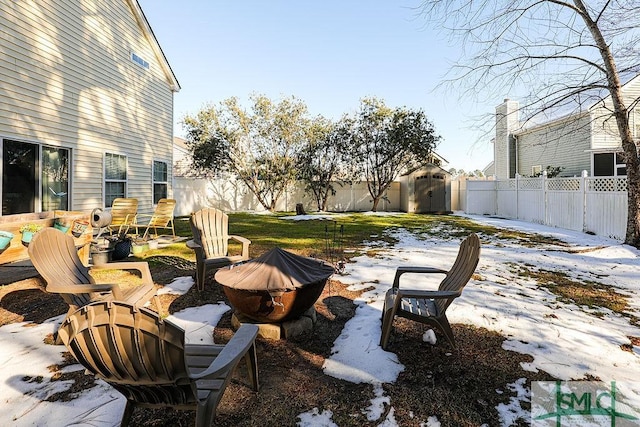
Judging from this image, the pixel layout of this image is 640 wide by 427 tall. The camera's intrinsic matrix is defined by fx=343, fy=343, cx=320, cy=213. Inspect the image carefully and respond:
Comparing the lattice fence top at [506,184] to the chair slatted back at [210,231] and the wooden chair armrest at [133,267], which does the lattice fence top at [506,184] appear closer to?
the chair slatted back at [210,231]

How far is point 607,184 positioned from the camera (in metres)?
8.75

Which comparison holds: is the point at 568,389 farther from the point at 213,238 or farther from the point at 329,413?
the point at 213,238

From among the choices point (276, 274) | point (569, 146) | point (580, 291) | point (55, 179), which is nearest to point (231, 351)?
point (276, 274)

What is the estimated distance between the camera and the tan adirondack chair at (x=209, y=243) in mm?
4441

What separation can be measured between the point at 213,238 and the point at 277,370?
272 cm

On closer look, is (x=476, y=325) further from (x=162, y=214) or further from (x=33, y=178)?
(x=33, y=178)

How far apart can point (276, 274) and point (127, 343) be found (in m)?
1.63

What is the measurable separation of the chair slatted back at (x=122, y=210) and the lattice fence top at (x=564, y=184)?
12052 mm

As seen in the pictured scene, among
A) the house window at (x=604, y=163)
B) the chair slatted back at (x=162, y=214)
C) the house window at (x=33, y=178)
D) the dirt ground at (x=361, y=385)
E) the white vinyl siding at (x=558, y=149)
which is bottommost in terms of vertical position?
the dirt ground at (x=361, y=385)

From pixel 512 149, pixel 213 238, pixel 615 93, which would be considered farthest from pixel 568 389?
pixel 512 149

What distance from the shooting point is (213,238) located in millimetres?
4922

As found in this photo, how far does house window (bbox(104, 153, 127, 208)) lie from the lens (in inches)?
340

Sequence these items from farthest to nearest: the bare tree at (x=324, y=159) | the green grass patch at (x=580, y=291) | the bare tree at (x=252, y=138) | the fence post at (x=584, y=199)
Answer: the bare tree at (x=324, y=159)
the bare tree at (x=252, y=138)
the fence post at (x=584, y=199)
the green grass patch at (x=580, y=291)

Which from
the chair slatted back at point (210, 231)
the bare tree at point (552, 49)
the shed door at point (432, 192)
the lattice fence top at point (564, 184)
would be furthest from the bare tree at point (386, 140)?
the chair slatted back at point (210, 231)
